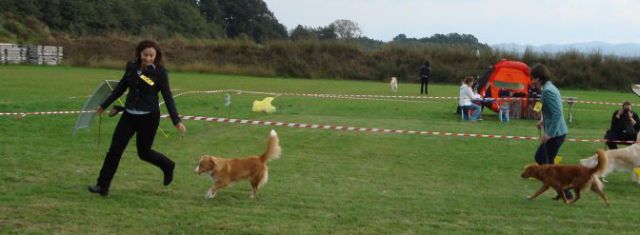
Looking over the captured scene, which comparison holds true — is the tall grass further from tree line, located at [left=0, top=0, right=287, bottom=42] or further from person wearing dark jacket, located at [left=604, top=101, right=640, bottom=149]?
person wearing dark jacket, located at [left=604, top=101, right=640, bottom=149]

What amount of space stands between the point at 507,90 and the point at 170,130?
11221 mm

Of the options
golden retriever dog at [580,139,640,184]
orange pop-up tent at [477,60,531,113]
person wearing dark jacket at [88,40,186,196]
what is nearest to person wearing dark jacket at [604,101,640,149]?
golden retriever dog at [580,139,640,184]

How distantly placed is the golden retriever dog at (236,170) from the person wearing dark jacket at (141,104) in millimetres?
554

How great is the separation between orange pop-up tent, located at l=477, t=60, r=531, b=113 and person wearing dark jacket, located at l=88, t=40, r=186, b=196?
49.3 ft

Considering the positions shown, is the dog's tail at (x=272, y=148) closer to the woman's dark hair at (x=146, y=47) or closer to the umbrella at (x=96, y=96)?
the woman's dark hair at (x=146, y=47)

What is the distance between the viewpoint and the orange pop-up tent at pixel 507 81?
19.8 m

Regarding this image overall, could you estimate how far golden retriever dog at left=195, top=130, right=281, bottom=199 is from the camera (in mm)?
6910

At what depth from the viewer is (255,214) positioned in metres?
6.27

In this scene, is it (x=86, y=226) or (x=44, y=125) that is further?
(x=44, y=125)

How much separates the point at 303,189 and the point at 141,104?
2245 millimetres

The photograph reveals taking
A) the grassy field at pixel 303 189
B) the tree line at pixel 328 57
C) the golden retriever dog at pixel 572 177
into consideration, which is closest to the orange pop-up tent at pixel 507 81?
the grassy field at pixel 303 189

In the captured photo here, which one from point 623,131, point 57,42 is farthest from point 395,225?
point 57,42

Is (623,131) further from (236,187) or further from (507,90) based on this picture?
(507,90)

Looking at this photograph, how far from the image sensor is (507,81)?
20188 millimetres
